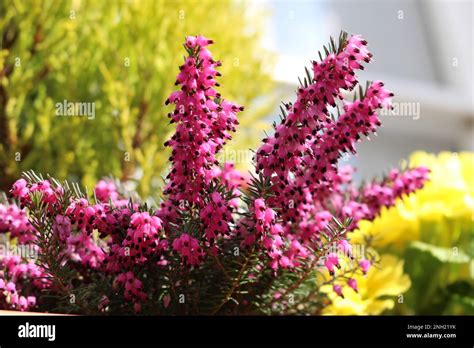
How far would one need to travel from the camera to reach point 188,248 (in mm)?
416

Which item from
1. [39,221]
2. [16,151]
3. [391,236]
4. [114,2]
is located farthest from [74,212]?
[114,2]

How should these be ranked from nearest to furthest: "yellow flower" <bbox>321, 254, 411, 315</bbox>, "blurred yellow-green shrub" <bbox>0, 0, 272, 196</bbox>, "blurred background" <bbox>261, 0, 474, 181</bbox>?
1. "yellow flower" <bbox>321, 254, 411, 315</bbox>
2. "blurred yellow-green shrub" <bbox>0, 0, 272, 196</bbox>
3. "blurred background" <bbox>261, 0, 474, 181</bbox>

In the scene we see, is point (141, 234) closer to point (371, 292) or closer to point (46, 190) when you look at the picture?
point (46, 190)

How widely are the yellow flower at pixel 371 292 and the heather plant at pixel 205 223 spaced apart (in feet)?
0.11

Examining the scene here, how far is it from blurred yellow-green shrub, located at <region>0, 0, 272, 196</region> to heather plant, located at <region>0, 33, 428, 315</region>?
425mm

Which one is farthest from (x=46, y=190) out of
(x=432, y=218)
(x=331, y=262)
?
(x=432, y=218)

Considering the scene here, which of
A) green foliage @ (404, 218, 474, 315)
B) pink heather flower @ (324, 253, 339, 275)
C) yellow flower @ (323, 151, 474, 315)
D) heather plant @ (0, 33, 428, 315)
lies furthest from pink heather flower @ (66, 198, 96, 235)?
green foliage @ (404, 218, 474, 315)

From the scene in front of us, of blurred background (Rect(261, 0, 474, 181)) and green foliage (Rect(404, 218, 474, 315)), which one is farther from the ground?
blurred background (Rect(261, 0, 474, 181))

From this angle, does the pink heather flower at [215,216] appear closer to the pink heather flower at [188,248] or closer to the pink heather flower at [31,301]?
the pink heather flower at [188,248]

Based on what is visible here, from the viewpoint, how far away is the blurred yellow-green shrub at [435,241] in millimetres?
689

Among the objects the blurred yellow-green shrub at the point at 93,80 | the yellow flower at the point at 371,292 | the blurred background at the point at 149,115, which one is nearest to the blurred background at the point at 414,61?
the blurred background at the point at 149,115

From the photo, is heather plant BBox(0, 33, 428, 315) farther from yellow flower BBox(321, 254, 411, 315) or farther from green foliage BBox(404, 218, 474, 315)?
green foliage BBox(404, 218, 474, 315)

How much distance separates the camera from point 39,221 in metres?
0.42

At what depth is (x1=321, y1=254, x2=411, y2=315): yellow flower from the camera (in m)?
0.54
